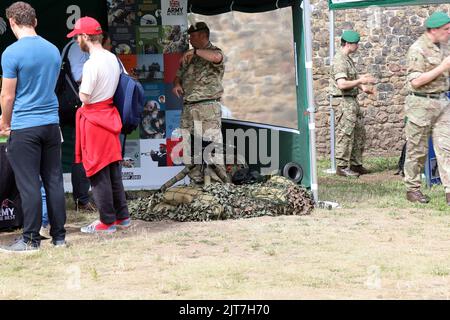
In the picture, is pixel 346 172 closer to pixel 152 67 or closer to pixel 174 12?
pixel 152 67

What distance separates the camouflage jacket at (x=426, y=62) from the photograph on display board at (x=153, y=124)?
119 inches

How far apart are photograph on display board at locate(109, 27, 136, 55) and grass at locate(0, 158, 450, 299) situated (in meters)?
2.32

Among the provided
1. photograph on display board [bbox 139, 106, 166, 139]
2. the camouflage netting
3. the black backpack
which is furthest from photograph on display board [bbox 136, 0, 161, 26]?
the black backpack

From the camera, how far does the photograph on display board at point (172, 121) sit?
1179cm

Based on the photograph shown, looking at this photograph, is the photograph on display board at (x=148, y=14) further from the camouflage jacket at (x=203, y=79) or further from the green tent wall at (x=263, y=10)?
the camouflage jacket at (x=203, y=79)

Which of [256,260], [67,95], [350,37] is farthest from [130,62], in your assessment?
→ [256,260]

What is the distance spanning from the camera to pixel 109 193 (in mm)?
8703

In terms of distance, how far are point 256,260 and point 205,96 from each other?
10.9 ft

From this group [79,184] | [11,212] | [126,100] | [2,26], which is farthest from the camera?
[2,26]

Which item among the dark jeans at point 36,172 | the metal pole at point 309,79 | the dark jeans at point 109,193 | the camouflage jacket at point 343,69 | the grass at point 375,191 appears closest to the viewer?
the dark jeans at point 36,172

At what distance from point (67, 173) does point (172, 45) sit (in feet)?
6.38

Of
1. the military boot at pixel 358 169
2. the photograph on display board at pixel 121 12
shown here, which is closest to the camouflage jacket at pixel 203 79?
the photograph on display board at pixel 121 12

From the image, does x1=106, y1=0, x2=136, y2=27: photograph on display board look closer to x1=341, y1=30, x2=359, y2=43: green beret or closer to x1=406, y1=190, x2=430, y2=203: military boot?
x1=341, y1=30, x2=359, y2=43: green beret
